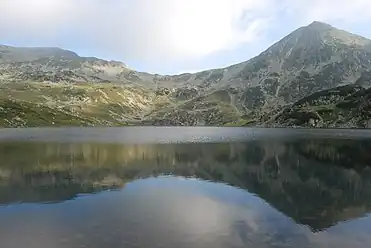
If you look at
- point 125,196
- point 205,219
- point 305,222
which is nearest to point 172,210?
point 205,219

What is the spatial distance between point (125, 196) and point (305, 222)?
2216 cm

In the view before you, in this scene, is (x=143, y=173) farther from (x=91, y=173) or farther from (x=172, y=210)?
(x=172, y=210)

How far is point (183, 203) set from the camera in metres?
44.8

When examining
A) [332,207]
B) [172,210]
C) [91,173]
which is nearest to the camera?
[172,210]

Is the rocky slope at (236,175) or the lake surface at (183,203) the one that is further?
the rocky slope at (236,175)

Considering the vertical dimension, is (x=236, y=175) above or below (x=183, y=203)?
below

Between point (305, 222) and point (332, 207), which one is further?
point (332, 207)

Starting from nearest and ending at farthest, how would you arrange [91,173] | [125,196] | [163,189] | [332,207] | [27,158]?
[332,207] < [125,196] < [163,189] < [91,173] < [27,158]

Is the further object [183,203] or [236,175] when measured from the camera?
[236,175]

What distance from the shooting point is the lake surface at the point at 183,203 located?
30594 millimetres

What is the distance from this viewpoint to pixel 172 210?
40688 millimetres

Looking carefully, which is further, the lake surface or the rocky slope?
the rocky slope

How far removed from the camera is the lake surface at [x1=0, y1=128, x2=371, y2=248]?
30594 mm

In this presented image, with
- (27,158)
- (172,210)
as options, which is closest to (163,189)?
(172,210)
